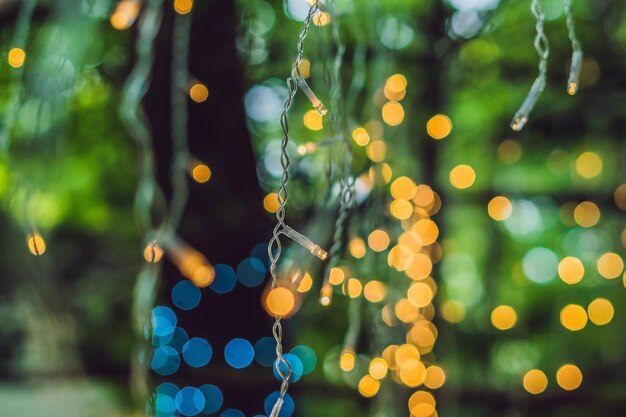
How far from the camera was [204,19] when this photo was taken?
1568 millimetres

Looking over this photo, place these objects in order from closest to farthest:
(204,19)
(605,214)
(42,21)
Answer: (42,21) < (204,19) < (605,214)

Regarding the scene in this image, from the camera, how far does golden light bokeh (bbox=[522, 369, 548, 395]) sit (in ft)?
6.52

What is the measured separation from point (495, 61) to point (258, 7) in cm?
72

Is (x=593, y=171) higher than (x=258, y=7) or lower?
lower

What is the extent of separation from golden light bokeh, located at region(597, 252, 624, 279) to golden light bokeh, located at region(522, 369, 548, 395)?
40 cm

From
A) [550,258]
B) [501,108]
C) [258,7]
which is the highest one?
[258,7]

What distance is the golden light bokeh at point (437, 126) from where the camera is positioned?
196cm

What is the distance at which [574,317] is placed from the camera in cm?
220

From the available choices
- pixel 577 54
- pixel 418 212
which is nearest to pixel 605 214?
pixel 418 212

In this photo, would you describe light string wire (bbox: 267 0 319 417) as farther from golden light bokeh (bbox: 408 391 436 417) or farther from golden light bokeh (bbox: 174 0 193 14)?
golden light bokeh (bbox: 408 391 436 417)

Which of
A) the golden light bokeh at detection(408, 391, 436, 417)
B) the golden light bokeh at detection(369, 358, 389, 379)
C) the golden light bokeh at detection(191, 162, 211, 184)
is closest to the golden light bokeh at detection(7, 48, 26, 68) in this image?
the golden light bokeh at detection(191, 162, 211, 184)

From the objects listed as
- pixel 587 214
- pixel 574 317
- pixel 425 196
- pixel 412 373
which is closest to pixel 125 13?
pixel 425 196

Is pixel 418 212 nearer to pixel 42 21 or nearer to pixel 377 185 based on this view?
pixel 377 185

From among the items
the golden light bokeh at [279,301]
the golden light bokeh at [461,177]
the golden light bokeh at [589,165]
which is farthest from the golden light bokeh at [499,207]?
the golden light bokeh at [279,301]
